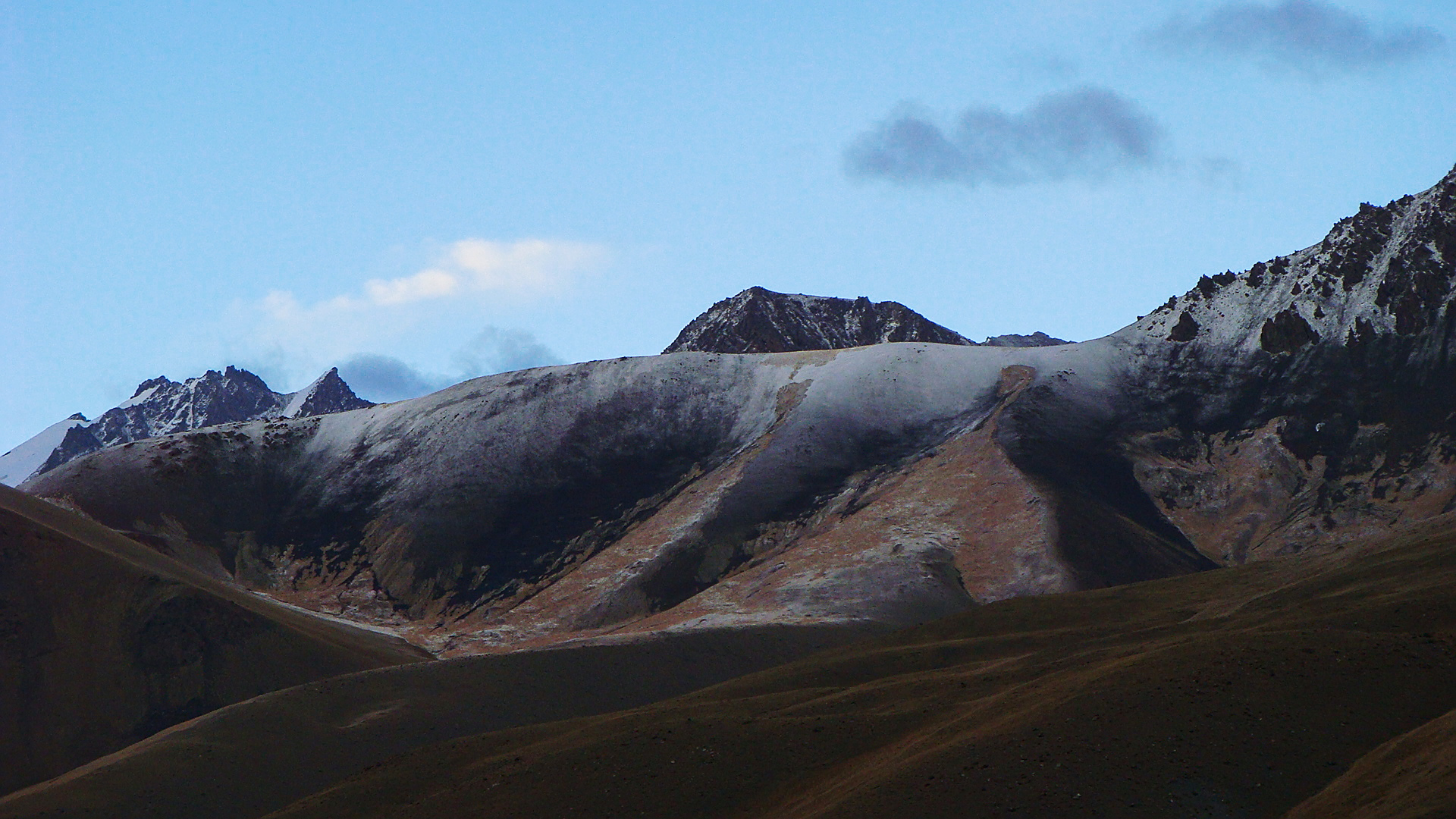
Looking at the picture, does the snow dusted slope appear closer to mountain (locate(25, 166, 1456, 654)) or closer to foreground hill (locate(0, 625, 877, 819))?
mountain (locate(25, 166, 1456, 654))

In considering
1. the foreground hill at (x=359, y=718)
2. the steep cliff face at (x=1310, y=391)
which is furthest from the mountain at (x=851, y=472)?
the foreground hill at (x=359, y=718)

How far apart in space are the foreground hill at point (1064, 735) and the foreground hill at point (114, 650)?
124 ft

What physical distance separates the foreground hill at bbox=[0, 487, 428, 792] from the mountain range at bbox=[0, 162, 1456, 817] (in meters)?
0.62

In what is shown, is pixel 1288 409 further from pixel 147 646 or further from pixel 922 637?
pixel 147 646

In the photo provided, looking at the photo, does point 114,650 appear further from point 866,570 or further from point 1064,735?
point 1064,735

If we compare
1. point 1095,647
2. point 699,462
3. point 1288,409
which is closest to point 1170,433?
point 1288,409

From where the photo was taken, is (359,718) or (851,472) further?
(851,472)

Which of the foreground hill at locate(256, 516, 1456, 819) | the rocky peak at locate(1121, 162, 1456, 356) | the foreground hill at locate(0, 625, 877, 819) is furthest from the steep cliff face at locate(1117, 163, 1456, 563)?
the foreground hill at locate(256, 516, 1456, 819)

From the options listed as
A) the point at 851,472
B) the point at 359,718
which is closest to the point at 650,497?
the point at 851,472

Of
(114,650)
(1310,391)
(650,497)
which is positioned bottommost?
(1310,391)

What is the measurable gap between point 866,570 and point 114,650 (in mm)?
59226

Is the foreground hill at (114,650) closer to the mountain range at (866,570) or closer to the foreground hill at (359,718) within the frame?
the mountain range at (866,570)

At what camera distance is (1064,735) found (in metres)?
44.8

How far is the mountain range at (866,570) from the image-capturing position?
45750mm
